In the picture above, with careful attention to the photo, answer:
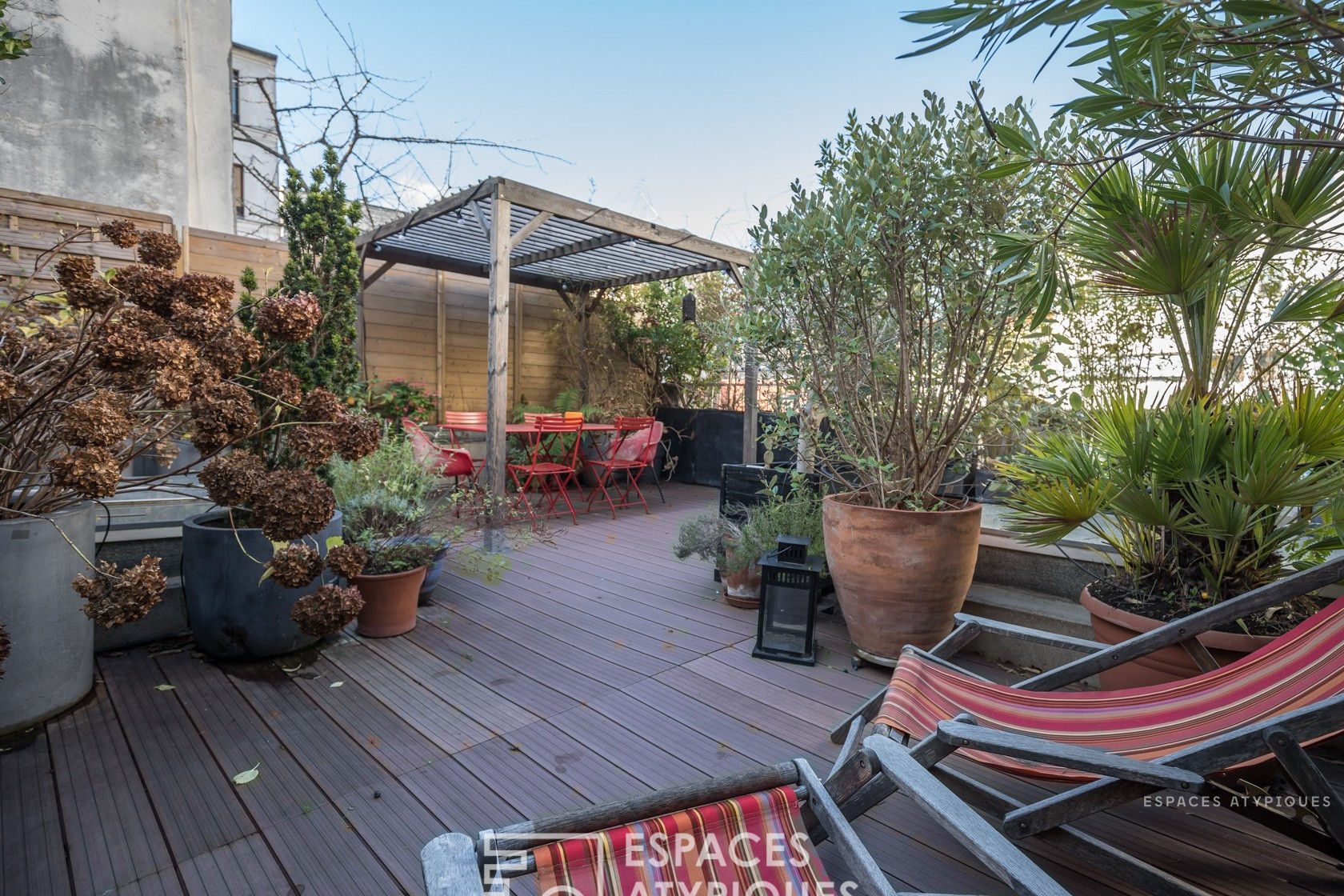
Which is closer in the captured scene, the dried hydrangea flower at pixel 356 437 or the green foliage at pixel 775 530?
the dried hydrangea flower at pixel 356 437

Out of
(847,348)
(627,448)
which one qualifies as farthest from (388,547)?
(627,448)

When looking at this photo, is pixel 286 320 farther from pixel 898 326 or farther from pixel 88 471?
pixel 898 326

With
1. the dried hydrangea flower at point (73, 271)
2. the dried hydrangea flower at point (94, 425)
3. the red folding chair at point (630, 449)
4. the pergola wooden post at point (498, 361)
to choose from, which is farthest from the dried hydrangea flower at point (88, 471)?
the red folding chair at point (630, 449)

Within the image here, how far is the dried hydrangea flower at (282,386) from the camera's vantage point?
1.21 meters

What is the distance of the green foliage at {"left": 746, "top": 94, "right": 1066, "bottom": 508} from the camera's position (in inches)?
99.3

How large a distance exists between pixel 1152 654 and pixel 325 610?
2211 mm

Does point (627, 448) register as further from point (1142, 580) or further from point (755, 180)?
point (755, 180)

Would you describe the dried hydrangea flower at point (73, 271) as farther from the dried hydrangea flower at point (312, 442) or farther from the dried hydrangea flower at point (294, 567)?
the dried hydrangea flower at point (294, 567)

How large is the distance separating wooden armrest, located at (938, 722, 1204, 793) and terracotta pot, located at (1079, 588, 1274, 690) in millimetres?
927

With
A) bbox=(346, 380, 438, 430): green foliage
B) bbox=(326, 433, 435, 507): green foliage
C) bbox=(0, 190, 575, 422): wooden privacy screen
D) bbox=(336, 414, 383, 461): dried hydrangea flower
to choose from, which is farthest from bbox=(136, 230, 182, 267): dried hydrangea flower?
bbox=(346, 380, 438, 430): green foliage

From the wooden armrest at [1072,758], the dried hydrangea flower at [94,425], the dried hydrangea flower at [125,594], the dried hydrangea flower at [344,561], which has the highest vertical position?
the dried hydrangea flower at [94,425]

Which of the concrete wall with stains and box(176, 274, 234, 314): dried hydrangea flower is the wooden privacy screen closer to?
the concrete wall with stains

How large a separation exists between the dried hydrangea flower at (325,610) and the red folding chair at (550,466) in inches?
147

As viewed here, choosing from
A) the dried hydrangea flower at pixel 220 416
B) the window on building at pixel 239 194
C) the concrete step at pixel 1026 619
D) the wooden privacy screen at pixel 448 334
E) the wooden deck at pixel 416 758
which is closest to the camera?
the dried hydrangea flower at pixel 220 416
